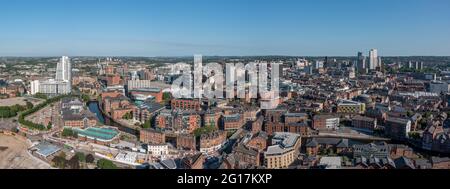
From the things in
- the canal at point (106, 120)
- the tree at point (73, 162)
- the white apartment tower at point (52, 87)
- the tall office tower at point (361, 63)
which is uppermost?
the tall office tower at point (361, 63)

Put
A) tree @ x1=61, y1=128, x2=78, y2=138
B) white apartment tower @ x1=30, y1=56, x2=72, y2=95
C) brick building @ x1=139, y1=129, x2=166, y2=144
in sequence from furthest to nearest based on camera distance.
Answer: white apartment tower @ x1=30, y1=56, x2=72, y2=95, tree @ x1=61, y1=128, x2=78, y2=138, brick building @ x1=139, y1=129, x2=166, y2=144

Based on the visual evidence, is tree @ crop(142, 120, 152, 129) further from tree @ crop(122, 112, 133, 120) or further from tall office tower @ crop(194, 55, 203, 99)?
tall office tower @ crop(194, 55, 203, 99)

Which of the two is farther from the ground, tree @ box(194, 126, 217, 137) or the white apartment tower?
the white apartment tower

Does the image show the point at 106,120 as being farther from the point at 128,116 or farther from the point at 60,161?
the point at 60,161

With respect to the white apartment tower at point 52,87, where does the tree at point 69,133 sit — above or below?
below

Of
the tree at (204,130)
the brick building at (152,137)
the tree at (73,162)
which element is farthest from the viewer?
the tree at (204,130)

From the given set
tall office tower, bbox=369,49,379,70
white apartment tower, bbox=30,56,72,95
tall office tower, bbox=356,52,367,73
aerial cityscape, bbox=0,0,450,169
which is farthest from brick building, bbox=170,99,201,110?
tall office tower, bbox=369,49,379,70

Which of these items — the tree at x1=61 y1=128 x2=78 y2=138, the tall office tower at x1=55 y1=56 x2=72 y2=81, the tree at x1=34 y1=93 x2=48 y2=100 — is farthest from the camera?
the tall office tower at x1=55 y1=56 x2=72 y2=81

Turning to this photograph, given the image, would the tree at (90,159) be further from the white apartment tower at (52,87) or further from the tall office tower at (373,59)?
the tall office tower at (373,59)

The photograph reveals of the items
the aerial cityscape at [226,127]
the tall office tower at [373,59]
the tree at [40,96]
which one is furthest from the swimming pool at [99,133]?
the tall office tower at [373,59]
